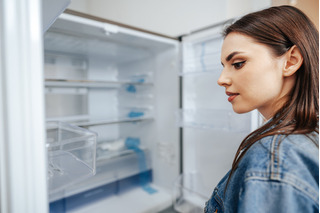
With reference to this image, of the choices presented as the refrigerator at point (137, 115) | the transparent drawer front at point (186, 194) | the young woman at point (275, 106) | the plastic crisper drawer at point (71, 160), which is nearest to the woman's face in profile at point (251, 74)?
the young woman at point (275, 106)

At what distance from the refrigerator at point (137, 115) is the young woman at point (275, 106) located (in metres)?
0.40

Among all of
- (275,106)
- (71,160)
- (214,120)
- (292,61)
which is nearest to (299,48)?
(292,61)

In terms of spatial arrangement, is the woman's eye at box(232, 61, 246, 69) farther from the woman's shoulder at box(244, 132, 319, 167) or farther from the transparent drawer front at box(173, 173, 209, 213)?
the transparent drawer front at box(173, 173, 209, 213)

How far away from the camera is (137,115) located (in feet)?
5.25

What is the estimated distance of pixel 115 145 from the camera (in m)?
1.49

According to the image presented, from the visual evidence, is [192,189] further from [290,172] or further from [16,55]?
[16,55]

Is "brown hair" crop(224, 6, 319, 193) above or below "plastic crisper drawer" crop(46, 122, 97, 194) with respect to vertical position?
above

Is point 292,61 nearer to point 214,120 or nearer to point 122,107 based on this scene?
→ point 214,120

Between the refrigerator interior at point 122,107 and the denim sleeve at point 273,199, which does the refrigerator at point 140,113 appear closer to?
the refrigerator interior at point 122,107

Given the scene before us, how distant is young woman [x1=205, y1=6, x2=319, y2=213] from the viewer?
33cm

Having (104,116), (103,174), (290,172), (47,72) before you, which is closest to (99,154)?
(103,174)

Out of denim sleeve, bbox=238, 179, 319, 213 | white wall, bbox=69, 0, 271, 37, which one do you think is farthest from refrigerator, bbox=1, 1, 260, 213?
denim sleeve, bbox=238, 179, 319, 213

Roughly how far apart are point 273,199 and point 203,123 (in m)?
0.76

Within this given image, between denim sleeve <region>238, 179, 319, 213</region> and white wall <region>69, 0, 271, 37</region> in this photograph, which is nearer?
denim sleeve <region>238, 179, 319, 213</region>
